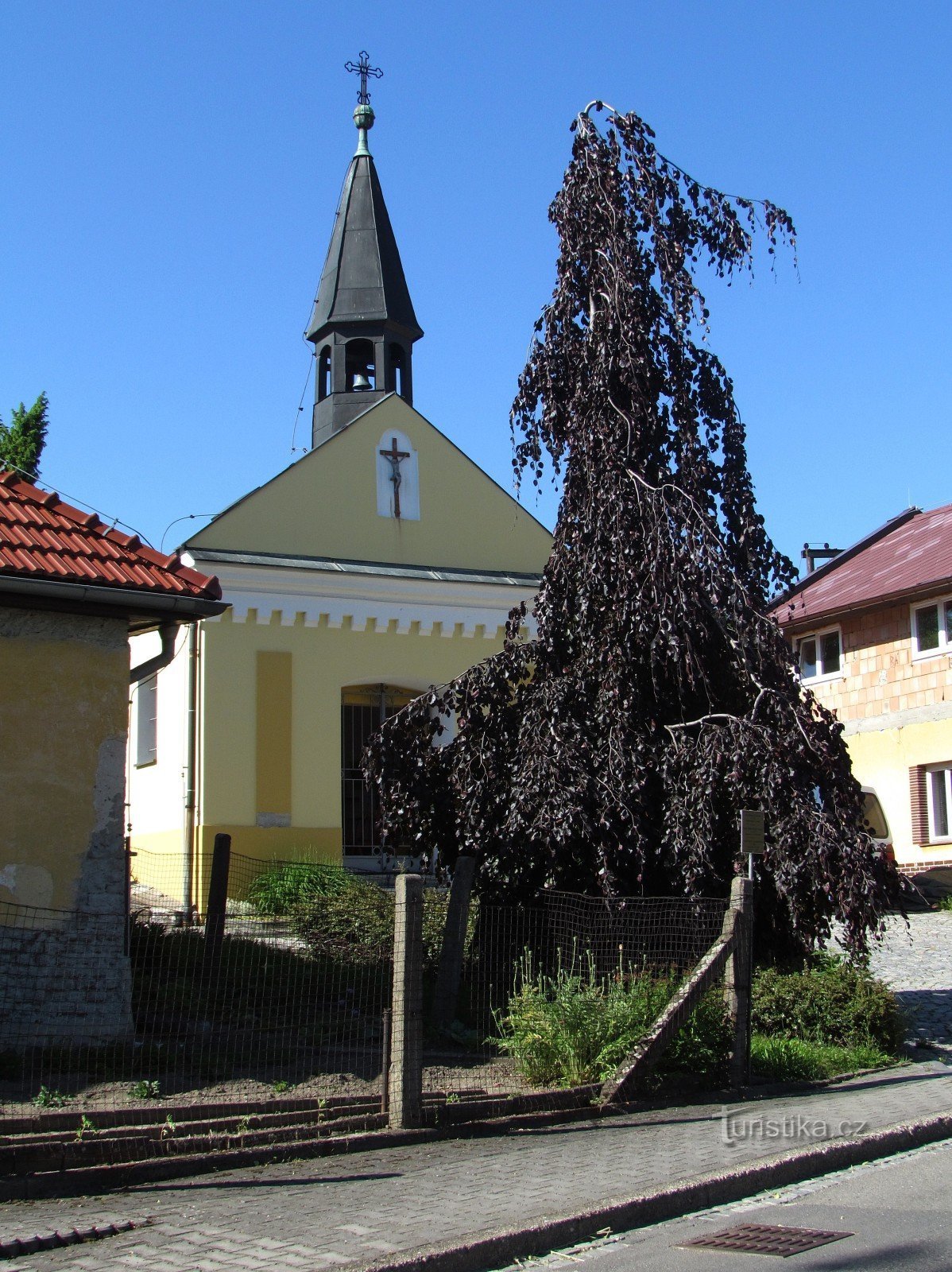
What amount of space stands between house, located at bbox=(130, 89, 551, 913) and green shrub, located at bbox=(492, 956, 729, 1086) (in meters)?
7.23

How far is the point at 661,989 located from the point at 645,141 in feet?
26.1

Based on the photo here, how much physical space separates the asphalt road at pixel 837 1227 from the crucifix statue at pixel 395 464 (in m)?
13.5

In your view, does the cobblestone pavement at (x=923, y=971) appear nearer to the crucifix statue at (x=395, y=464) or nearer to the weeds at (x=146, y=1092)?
the weeds at (x=146, y=1092)

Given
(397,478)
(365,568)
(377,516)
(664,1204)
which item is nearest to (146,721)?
(365,568)

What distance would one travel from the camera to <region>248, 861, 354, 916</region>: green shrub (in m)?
13.0

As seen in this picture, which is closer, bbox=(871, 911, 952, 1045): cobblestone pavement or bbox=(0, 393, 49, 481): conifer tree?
bbox=(871, 911, 952, 1045): cobblestone pavement

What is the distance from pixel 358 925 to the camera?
479 inches

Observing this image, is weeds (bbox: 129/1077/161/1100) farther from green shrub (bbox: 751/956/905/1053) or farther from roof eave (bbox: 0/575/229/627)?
green shrub (bbox: 751/956/905/1053)

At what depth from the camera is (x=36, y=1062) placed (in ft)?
29.0

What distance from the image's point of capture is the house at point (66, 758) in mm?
9297

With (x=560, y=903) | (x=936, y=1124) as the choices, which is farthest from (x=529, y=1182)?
(x=560, y=903)

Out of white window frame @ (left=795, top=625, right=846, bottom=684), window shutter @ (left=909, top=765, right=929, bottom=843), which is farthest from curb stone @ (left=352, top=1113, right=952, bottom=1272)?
white window frame @ (left=795, top=625, right=846, bottom=684)

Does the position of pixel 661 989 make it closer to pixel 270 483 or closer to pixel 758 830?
pixel 758 830

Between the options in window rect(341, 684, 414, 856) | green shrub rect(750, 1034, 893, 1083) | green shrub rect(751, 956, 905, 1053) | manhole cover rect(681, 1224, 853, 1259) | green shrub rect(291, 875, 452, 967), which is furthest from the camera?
window rect(341, 684, 414, 856)
